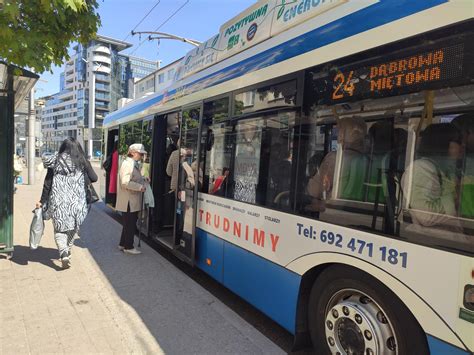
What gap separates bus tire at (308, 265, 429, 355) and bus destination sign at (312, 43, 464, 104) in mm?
1232

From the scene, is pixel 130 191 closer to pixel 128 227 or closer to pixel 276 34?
pixel 128 227

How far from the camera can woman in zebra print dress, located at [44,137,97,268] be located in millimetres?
5328

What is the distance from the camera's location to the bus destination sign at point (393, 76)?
86.3 inches

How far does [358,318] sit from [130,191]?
177 inches

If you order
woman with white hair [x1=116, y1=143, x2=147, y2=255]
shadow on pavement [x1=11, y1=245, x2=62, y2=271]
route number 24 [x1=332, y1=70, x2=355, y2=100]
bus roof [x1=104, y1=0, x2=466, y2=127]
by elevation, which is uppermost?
bus roof [x1=104, y1=0, x2=466, y2=127]

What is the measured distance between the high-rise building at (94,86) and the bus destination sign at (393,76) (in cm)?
8765

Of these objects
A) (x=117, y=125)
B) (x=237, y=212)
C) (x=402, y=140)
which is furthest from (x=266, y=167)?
(x=117, y=125)

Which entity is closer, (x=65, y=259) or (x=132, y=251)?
(x=65, y=259)

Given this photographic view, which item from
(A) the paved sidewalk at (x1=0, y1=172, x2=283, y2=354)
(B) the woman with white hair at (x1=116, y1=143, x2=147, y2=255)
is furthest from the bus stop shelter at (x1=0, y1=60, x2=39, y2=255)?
(B) the woman with white hair at (x1=116, y1=143, x2=147, y2=255)

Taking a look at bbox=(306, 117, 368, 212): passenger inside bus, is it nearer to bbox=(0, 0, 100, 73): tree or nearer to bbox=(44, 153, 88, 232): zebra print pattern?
bbox=(0, 0, 100, 73): tree

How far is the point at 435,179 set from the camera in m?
2.34

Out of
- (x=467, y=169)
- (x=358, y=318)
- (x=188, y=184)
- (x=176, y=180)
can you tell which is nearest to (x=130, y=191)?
(x=176, y=180)

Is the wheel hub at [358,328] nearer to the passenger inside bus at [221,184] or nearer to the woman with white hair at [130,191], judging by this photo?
the passenger inside bus at [221,184]

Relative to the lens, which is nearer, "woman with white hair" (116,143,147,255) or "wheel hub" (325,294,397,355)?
"wheel hub" (325,294,397,355)
